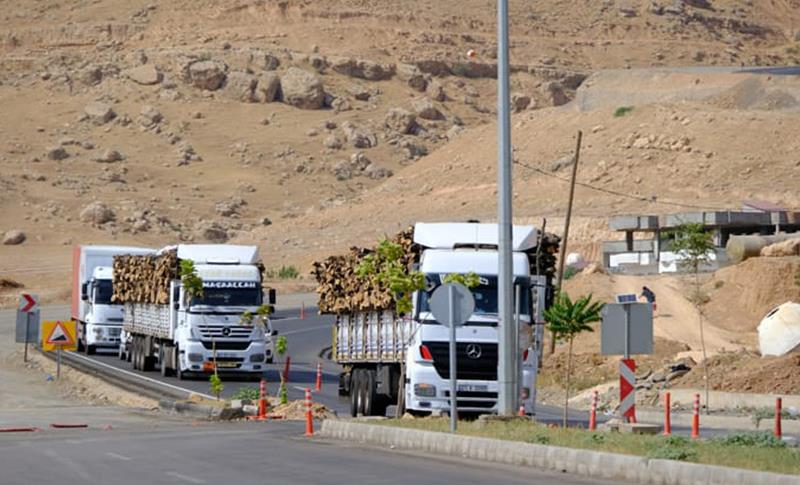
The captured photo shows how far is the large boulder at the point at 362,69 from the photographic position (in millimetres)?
155875

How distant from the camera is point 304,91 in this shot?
485 feet

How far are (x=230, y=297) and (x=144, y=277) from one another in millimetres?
7326

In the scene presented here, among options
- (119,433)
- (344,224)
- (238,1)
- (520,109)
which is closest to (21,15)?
Result: (238,1)

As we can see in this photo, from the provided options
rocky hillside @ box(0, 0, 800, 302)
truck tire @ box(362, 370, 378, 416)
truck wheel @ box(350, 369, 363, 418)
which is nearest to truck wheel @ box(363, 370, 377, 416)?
truck tire @ box(362, 370, 378, 416)

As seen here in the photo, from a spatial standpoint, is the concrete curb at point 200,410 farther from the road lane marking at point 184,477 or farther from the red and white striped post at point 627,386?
the road lane marking at point 184,477

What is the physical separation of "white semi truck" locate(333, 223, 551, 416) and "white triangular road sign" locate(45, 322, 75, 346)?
1830 cm

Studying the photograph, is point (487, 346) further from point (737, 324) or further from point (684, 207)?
point (684, 207)

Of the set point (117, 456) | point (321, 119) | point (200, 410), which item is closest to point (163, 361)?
point (200, 410)

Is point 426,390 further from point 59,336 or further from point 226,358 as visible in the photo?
point 59,336

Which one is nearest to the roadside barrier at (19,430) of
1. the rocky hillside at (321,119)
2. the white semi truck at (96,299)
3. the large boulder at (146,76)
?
the white semi truck at (96,299)

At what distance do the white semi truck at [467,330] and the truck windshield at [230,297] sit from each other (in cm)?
1276

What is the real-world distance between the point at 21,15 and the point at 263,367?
13941cm

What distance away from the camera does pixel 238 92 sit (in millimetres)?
148500

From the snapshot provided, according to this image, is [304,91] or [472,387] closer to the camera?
[472,387]
